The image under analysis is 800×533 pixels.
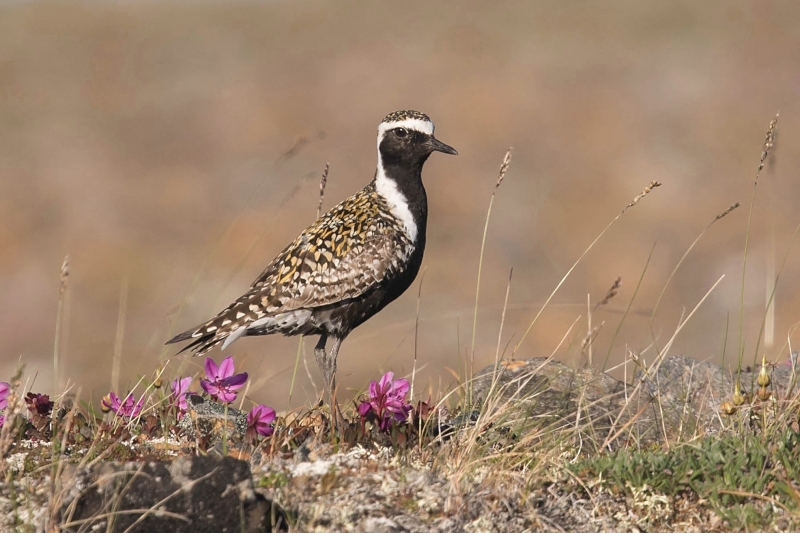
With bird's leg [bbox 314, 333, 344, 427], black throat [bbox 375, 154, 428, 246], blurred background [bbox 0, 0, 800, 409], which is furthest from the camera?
blurred background [bbox 0, 0, 800, 409]

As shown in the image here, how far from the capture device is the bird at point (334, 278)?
7172mm

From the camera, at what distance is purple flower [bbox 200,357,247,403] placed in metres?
6.10

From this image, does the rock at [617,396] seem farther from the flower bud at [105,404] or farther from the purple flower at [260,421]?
the flower bud at [105,404]

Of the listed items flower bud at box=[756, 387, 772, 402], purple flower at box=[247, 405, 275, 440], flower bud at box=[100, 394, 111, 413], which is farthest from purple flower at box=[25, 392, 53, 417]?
flower bud at box=[756, 387, 772, 402]

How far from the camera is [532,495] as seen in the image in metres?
4.75

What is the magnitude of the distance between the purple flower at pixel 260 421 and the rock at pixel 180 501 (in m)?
1.01

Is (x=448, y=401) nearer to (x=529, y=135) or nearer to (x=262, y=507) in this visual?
(x=262, y=507)

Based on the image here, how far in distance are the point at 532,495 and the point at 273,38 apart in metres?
31.9

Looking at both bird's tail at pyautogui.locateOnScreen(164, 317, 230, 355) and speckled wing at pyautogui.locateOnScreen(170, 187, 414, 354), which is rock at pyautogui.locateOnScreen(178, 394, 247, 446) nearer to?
bird's tail at pyautogui.locateOnScreen(164, 317, 230, 355)

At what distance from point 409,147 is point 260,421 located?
10.3 ft

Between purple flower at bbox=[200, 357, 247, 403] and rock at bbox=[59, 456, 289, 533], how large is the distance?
1817mm

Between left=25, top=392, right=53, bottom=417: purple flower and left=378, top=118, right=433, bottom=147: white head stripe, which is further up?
left=378, top=118, right=433, bottom=147: white head stripe

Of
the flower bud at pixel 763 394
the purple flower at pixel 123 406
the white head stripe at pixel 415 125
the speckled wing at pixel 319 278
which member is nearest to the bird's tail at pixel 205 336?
the speckled wing at pixel 319 278

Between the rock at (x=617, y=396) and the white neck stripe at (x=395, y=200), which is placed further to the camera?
the white neck stripe at (x=395, y=200)
